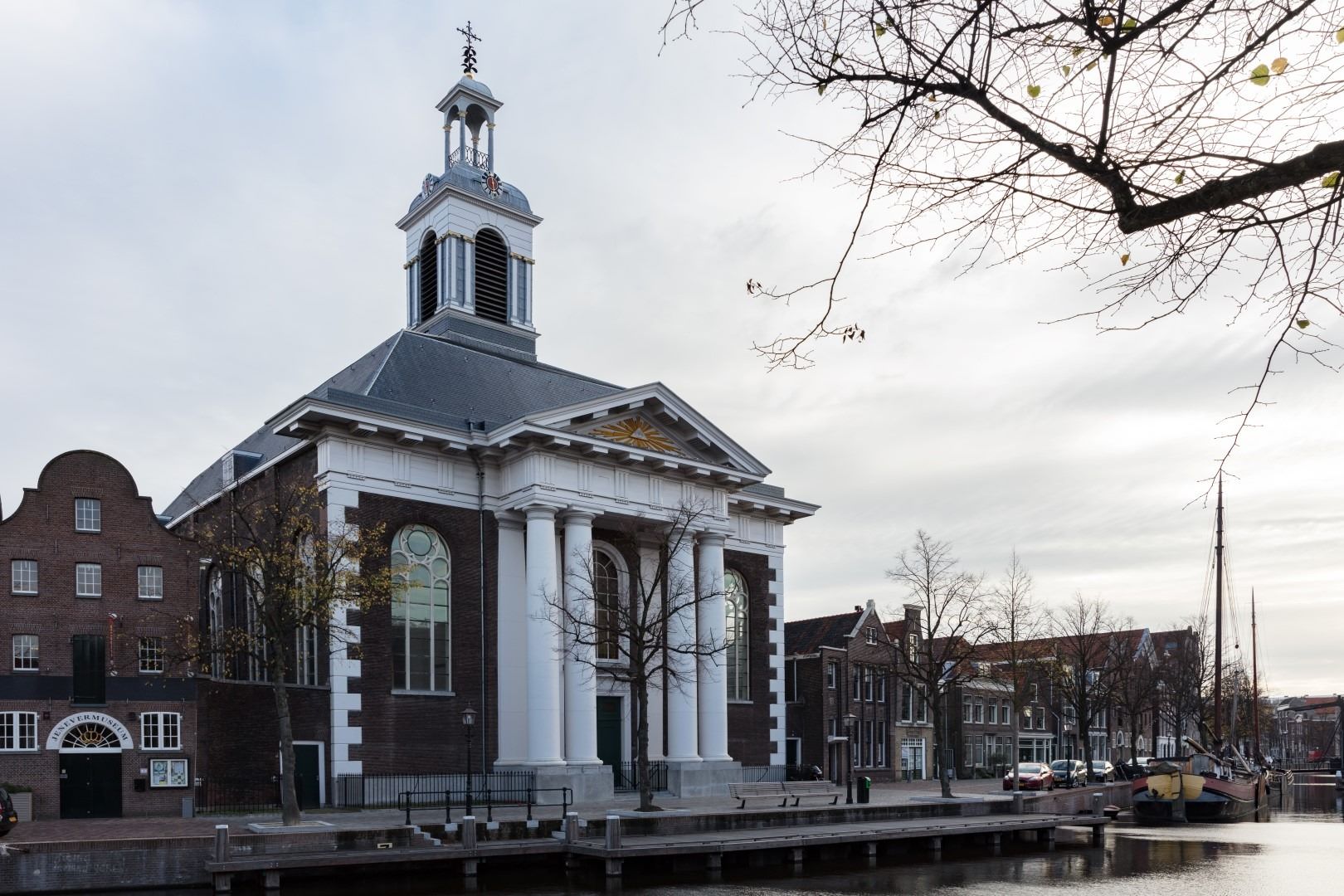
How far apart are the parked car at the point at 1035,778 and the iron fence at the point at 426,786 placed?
24.7 metres

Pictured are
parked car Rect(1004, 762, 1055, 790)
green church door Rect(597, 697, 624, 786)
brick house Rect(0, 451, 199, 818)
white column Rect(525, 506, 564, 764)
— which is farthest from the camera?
parked car Rect(1004, 762, 1055, 790)

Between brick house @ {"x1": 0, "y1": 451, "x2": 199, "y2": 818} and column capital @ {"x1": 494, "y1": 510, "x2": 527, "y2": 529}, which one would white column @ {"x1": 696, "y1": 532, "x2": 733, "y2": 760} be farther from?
brick house @ {"x1": 0, "y1": 451, "x2": 199, "y2": 818}

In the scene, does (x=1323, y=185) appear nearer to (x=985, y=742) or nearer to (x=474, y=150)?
(x=474, y=150)

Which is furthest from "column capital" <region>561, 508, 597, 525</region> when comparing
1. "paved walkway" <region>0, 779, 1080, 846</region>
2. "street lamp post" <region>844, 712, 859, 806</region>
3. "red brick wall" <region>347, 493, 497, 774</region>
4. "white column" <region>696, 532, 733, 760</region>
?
"street lamp post" <region>844, 712, 859, 806</region>

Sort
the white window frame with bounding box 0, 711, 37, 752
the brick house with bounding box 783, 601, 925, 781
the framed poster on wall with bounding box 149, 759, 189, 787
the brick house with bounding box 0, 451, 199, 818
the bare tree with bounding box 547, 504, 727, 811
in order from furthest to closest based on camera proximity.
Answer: the brick house with bounding box 783, 601, 925, 781
the bare tree with bounding box 547, 504, 727, 811
the framed poster on wall with bounding box 149, 759, 189, 787
the brick house with bounding box 0, 451, 199, 818
the white window frame with bounding box 0, 711, 37, 752

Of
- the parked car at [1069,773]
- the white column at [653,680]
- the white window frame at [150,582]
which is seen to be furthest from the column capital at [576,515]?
the parked car at [1069,773]

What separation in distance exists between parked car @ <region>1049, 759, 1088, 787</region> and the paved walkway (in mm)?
22614

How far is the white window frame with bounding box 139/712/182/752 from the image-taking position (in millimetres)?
30719

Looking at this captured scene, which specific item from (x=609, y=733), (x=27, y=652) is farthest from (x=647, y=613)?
(x=27, y=652)

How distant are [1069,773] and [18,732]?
157 ft

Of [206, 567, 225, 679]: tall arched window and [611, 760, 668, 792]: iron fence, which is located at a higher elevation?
[206, 567, 225, 679]: tall arched window

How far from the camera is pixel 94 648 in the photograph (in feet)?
103

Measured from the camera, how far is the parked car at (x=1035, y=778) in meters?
51.1

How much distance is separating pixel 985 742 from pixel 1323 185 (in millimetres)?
69750
